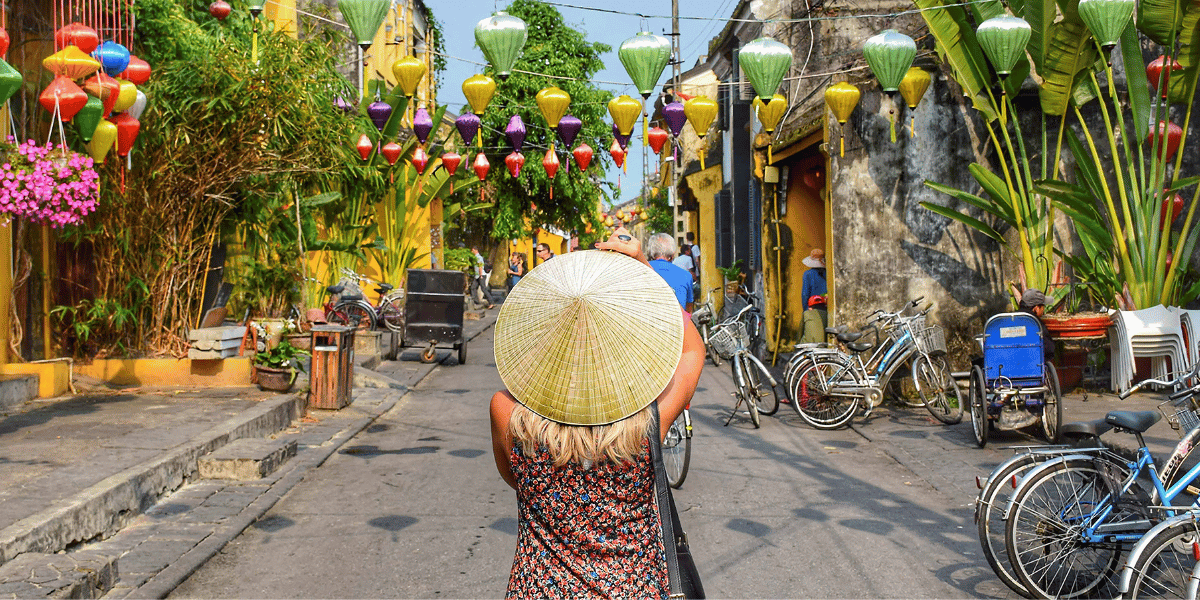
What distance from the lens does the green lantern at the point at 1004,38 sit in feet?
30.7

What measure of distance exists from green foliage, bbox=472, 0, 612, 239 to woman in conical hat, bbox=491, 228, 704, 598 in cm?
3027

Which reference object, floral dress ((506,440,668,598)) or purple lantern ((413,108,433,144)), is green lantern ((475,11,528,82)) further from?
floral dress ((506,440,668,598))

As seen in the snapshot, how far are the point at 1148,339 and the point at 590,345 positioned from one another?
32.4 feet

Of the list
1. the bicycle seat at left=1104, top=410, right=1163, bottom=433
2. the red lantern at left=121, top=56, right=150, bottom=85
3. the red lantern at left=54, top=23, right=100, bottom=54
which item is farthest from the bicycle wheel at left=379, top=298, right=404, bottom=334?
the bicycle seat at left=1104, top=410, right=1163, bottom=433

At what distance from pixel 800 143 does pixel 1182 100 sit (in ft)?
15.6

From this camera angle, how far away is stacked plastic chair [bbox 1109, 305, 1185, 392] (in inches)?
424

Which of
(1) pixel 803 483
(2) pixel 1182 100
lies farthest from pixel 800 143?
(1) pixel 803 483

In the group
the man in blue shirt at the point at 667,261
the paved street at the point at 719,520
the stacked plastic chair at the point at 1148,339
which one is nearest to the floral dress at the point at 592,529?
the paved street at the point at 719,520

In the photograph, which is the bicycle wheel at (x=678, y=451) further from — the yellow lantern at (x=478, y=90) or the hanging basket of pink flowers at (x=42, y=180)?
the hanging basket of pink flowers at (x=42, y=180)

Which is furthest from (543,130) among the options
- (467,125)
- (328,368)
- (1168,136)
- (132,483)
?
(132,483)

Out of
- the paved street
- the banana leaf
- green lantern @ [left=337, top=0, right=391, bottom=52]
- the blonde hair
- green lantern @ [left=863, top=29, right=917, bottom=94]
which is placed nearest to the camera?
the blonde hair

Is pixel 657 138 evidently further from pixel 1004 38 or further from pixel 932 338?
pixel 1004 38

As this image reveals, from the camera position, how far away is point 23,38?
10.8m

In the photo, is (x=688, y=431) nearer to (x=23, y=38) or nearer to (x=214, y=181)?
(x=214, y=181)
